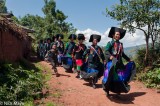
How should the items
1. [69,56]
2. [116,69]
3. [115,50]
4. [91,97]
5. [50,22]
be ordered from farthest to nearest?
1. [50,22]
2. [69,56]
3. [115,50]
4. [91,97]
5. [116,69]

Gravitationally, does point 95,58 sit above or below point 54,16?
below

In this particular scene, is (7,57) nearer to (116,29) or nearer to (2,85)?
(2,85)

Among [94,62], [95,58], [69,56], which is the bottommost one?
[94,62]

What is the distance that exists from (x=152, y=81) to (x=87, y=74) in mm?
2694

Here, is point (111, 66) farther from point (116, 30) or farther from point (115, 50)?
point (116, 30)

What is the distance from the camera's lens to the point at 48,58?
41.8 ft

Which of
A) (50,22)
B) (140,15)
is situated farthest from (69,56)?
(50,22)

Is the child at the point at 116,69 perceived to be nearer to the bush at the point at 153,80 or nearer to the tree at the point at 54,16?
the bush at the point at 153,80

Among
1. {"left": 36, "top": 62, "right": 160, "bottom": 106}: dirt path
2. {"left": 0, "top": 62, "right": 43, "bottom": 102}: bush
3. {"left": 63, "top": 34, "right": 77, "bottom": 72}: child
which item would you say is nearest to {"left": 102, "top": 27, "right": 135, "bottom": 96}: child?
{"left": 36, "top": 62, "right": 160, "bottom": 106}: dirt path

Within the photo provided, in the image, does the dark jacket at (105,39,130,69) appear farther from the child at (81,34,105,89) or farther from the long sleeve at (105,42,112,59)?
the child at (81,34,105,89)

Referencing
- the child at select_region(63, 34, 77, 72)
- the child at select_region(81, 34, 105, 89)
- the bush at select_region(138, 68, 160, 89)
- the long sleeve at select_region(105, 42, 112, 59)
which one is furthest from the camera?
the child at select_region(63, 34, 77, 72)

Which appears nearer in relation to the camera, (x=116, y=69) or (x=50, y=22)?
(x=116, y=69)

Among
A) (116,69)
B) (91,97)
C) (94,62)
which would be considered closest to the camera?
(116,69)

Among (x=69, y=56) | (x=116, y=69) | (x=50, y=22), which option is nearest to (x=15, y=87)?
(x=116, y=69)
